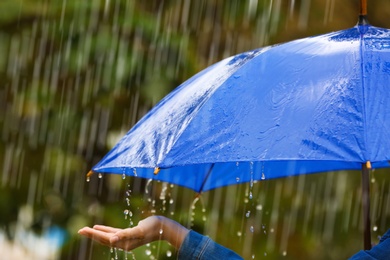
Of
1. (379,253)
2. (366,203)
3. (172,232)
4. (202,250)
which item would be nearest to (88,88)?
(366,203)

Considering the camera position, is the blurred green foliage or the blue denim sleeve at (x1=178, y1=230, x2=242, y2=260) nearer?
the blue denim sleeve at (x1=178, y1=230, x2=242, y2=260)

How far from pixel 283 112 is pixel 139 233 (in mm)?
641

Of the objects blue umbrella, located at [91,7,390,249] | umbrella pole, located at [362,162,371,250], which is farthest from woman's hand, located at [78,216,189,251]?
umbrella pole, located at [362,162,371,250]

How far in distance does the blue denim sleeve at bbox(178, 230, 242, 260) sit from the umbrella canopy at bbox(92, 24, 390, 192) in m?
0.29

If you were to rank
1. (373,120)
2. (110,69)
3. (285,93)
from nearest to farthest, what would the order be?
(373,120) < (285,93) < (110,69)

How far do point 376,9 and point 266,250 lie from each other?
2.10m

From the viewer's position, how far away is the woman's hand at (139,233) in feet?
9.91

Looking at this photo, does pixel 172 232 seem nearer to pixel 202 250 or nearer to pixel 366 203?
pixel 202 250

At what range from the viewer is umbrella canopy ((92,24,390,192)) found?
112 inches

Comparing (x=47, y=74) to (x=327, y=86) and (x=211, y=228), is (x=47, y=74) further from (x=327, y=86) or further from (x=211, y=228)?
(x=327, y=86)

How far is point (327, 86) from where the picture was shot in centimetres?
304

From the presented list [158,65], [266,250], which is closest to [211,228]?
[266,250]

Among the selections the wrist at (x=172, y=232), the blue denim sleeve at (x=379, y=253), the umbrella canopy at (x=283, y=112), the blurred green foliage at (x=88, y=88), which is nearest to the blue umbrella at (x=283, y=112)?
the umbrella canopy at (x=283, y=112)

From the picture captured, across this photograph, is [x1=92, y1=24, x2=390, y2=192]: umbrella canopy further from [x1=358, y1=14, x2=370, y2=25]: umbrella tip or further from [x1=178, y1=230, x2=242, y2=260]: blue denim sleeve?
[x1=178, y1=230, x2=242, y2=260]: blue denim sleeve
